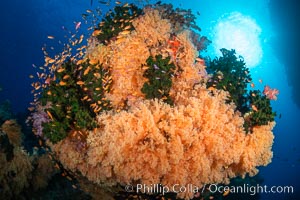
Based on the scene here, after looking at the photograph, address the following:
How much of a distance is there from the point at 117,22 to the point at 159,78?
2.76 meters

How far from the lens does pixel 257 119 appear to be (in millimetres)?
6000

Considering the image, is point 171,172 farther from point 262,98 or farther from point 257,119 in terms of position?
point 262,98

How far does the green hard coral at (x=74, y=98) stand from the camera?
5.82 meters

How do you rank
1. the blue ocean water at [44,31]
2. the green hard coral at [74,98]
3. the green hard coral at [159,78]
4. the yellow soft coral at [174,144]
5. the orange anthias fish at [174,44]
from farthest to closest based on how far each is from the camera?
1. the blue ocean water at [44,31]
2. the orange anthias fish at [174,44]
3. the green hard coral at [159,78]
4. the green hard coral at [74,98]
5. the yellow soft coral at [174,144]

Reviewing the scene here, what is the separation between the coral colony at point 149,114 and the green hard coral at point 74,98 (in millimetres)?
26

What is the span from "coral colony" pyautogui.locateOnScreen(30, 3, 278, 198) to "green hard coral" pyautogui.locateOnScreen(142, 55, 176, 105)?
0.03 m

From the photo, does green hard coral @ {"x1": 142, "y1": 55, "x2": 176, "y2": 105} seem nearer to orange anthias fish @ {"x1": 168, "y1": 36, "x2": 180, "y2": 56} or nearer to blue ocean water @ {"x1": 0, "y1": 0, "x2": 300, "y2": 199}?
orange anthias fish @ {"x1": 168, "y1": 36, "x2": 180, "y2": 56}

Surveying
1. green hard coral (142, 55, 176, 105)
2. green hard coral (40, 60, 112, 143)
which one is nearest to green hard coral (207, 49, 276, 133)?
green hard coral (142, 55, 176, 105)

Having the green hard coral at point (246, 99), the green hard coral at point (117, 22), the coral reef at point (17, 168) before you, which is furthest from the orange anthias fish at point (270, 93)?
the coral reef at point (17, 168)

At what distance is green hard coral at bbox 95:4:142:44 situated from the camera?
7398 millimetres

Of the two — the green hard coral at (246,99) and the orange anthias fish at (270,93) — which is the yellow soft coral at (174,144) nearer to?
the green hard coral at (246,99)

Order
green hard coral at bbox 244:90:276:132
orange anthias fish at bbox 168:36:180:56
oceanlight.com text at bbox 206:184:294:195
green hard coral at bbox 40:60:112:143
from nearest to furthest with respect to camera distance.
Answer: green hard coral at bbox 40:60:112:143
green hard coral at bbox 244:90:276:132
orange anthias fish at bbox 168:36:180:56
oceanlight.com text at bbox 206:184:294:195

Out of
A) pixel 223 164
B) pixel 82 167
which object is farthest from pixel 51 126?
pixel 223 164

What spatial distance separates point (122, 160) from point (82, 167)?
1246 millimetres
